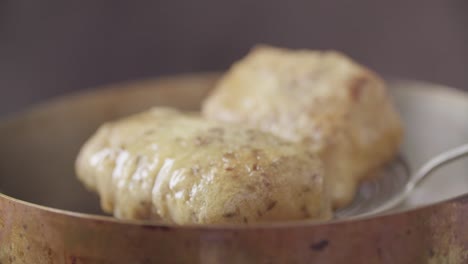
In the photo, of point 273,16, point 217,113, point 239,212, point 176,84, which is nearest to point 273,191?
point 239,212

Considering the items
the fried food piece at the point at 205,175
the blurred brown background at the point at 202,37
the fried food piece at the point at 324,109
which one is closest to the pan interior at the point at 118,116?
the fried food piece at the point at 324,109

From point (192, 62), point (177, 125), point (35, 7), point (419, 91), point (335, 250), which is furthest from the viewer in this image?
point (192, 62)

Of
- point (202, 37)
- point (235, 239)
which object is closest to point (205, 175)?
point (235, 239)

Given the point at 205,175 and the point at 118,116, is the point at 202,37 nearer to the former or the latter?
the point at 118,116

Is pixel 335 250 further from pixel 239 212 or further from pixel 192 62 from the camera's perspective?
pixel 192 62

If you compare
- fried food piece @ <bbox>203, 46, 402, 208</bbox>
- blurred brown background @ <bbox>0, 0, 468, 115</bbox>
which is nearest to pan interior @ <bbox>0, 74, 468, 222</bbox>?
fried food piece @ <bbox>203, 46, 402, 208</bbox>

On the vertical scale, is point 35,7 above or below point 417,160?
above
